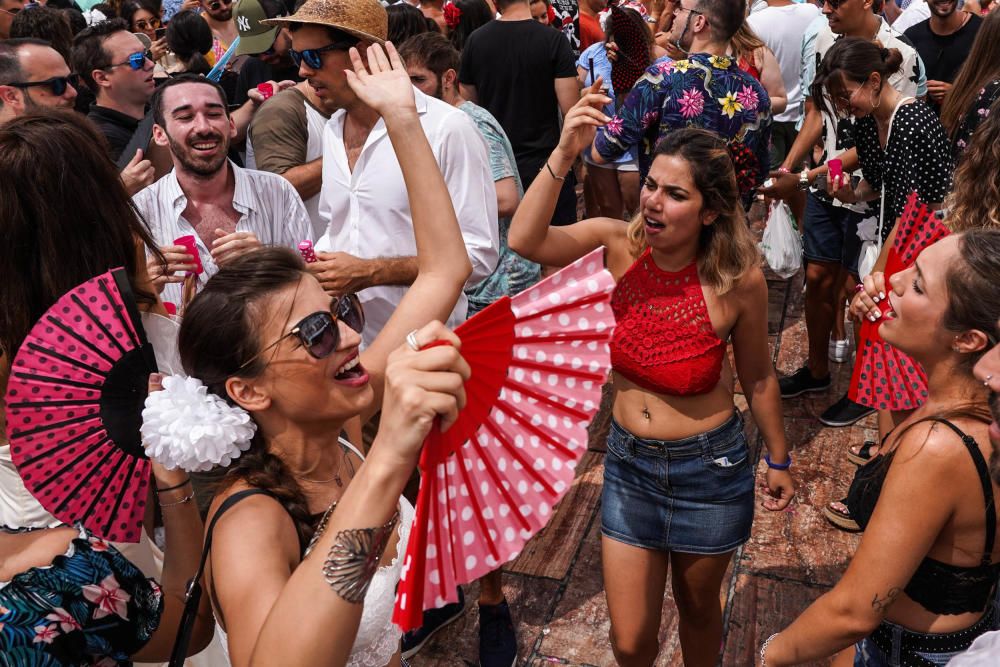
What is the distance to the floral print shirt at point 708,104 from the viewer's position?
432 cm

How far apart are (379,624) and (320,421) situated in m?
0.42

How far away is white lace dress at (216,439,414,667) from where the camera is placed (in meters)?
1.78

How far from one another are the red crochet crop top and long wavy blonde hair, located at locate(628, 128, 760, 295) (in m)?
0.07

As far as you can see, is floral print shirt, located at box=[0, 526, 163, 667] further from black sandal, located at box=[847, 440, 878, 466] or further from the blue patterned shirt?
black sandal, located at box=[847, 440, 878, 466]

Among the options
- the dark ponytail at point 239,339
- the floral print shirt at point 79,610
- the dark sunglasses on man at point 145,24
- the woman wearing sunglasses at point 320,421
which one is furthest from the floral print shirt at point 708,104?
the dark sunglasses on man at point 145,24

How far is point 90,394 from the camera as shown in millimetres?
1733

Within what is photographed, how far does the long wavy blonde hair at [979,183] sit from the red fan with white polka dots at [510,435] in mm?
2152

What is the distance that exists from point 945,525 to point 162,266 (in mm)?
2177

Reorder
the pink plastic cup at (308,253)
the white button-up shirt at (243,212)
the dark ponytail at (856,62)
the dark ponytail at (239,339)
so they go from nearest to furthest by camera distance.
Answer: the dark ponytail at (239,339) < the pink plastic cup at (308,253) < the white button-up shirt at (243,212) < the dark ponytail at (856,62)

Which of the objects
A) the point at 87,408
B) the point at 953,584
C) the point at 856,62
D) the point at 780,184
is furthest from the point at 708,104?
the point at 87,408

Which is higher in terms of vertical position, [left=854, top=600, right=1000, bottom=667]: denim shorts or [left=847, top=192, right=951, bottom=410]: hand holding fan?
[left=847, top=192, right=951, bottom=410]: hand holding fan

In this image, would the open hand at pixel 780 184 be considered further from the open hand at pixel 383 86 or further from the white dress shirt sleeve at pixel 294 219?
the open hand at pixel 383 86

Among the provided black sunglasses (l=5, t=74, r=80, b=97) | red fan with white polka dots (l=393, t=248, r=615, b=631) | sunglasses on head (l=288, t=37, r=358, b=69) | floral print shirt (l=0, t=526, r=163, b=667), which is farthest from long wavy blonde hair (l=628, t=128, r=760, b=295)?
black sunglasses (l=5, t=74, r=80, b=97)

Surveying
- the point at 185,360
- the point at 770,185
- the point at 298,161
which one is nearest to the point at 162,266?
the point at 185,360
